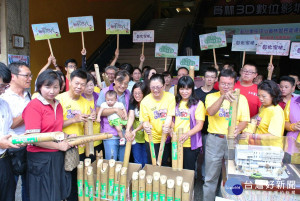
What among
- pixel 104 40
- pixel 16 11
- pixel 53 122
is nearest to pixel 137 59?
pixel 104 40

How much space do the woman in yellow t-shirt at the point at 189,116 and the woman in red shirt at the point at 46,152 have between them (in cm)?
133

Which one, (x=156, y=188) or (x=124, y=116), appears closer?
(x=156, y=188)

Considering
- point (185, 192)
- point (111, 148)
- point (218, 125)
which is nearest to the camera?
point (185, 192)

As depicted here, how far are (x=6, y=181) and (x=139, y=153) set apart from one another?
163cm

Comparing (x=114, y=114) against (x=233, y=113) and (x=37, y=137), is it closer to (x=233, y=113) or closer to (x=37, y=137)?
(x=37, y=137)

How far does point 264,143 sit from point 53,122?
188cm

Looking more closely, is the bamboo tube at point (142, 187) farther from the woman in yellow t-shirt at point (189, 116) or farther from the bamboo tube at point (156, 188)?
the woman in yellow t-shirt at point (189, 116)

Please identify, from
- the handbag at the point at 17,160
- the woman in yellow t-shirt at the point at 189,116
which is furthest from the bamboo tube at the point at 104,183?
the woman in yellow t-shirt at the point at 189,116

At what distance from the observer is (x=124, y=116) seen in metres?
3.05

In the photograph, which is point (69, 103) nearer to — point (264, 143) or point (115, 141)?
point (115, 141)

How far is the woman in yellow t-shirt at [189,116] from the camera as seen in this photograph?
9.05ft

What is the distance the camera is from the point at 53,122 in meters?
2.14

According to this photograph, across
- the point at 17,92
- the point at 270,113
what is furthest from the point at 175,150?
the point at 17,92

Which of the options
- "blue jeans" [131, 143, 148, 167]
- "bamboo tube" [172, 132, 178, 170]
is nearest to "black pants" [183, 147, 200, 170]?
"bamboo tube" [172, 132, 178, 170]
